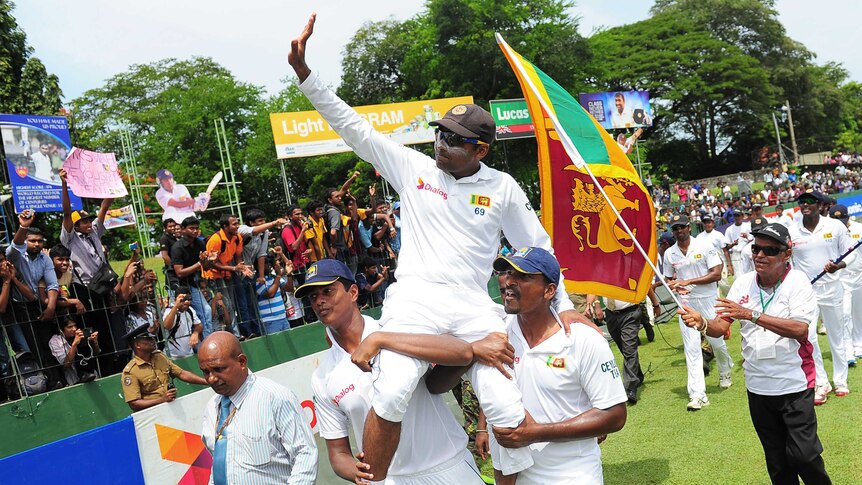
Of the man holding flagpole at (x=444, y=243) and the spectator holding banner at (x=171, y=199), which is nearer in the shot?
the man holding flagpole at (x=444, y=243)

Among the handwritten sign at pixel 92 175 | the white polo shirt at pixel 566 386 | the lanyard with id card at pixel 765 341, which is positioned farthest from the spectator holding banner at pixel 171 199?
the white polo shirt at pixel 566 386

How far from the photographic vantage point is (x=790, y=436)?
15.8 ft

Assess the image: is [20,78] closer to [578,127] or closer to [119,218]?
[119,218]

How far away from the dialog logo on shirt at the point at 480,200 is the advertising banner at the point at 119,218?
1629 centimetres

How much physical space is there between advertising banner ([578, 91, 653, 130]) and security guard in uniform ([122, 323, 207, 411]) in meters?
26.4

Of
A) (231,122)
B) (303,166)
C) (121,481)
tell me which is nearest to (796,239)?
→ (121,481)

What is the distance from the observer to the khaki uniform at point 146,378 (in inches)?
274

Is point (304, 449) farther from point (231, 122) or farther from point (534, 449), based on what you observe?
point (231, 122)

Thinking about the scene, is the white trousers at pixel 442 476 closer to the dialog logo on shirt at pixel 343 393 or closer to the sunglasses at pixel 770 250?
the dialog logo on shirt at pixel 343 393

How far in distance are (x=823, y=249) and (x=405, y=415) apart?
783 cm

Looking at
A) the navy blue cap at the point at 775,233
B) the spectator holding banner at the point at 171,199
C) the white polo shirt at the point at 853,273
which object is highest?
the spectator holding banner at the point at 171,199

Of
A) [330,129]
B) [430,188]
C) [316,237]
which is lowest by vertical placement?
[316,237]

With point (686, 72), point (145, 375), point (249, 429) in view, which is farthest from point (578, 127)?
point (686, 72)

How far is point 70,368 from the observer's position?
7.08 meters
